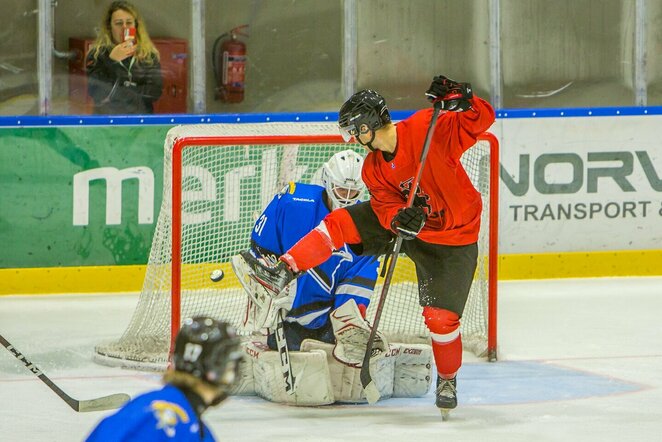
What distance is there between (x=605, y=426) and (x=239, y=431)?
1152mm

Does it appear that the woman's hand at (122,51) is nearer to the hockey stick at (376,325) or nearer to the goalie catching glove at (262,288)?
the goalie catching glove at (262,288)

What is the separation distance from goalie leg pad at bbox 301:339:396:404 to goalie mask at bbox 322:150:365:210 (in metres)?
0.48

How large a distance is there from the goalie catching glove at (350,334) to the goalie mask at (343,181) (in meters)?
0.34

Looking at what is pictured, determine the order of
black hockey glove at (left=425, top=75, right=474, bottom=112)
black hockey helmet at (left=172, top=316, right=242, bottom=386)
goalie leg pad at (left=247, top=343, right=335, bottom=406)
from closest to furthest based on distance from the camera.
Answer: black hockey helmet at (left=172, top=316, right=242, bottom=386), black hockey glove at (left=425, top=75, right=474, bottom=112), goalie leg pad at (left=247, top=343, right=335, bottom=406)

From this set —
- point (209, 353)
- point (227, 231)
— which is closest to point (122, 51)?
point (227, 231)

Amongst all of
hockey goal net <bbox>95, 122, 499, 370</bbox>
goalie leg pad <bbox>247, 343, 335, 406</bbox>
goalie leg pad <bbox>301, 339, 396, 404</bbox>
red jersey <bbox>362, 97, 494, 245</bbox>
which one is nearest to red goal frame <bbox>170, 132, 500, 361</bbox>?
hockey goal net <bbox>95, 122, 499, 370</bbox>

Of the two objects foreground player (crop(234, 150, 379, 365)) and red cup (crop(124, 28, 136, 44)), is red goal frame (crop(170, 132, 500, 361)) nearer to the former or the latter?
foreground player (crop(234, 150, 379, 365))

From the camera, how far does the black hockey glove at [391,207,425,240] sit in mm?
4391

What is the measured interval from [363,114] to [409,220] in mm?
357

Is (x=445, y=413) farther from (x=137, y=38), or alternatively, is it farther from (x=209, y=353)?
(x=137, y=38)

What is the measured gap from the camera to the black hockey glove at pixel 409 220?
439 cm

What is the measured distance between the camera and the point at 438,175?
450 centimetres

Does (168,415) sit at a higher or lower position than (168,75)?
lower

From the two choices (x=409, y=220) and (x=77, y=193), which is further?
(x=77, y=193)
